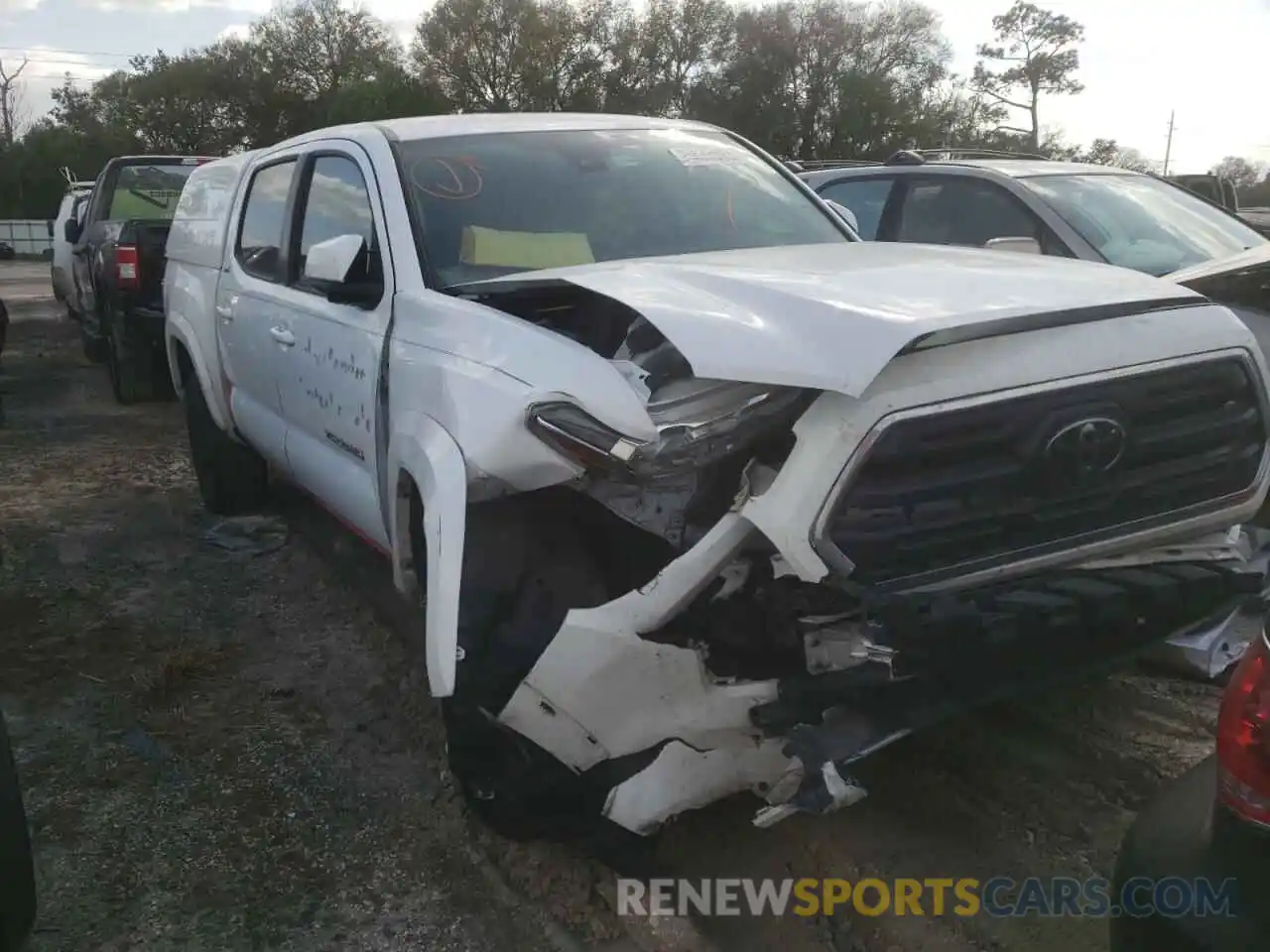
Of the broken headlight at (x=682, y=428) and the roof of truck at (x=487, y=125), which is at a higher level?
the roof of truck at (x=487, y=125)

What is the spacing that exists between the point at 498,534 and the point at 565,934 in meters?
0.96

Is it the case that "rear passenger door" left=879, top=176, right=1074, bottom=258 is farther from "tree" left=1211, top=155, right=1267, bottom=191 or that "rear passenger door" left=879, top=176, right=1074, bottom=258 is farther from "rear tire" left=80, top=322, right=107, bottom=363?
"tree" left=1211, top=155, right=1267, bottom=191

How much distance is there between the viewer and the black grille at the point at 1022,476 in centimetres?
232

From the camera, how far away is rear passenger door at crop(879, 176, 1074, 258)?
5742mm

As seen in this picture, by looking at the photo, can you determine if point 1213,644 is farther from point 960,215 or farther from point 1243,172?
point 1243,172

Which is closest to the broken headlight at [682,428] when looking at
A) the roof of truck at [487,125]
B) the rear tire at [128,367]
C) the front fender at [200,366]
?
the roof of truck at [487,125]

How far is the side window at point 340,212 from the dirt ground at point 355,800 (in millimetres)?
1448

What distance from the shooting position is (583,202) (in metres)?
3.67

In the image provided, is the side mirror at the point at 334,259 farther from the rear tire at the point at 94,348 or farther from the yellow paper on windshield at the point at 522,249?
the rear tire at the point at 94,348

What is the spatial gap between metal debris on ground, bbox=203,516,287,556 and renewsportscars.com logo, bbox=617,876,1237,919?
11.1 ft

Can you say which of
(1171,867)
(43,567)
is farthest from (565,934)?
(43,567)

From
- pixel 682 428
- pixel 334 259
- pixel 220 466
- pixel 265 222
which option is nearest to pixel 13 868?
pixel 682 428

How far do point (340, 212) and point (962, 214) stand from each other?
358 centimetres

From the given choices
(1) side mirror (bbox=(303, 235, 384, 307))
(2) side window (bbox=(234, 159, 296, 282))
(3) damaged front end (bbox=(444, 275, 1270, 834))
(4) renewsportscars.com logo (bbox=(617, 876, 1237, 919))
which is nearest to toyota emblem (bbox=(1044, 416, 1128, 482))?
(3) damaged front end (bbox=(444, 275, 1270, 834))
